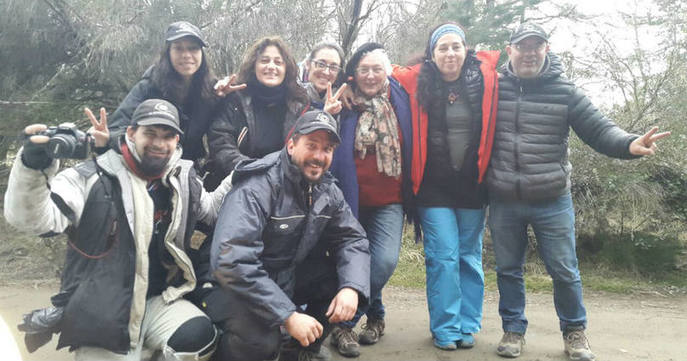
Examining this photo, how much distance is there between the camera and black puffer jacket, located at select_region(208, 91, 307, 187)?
12.2 feet

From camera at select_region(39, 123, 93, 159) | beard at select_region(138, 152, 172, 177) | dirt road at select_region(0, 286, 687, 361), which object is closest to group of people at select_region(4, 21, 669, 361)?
beard at select_region(138, 152, 172, 177)

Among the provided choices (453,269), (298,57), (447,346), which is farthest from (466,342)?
(298,57)

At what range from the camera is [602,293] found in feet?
19.5

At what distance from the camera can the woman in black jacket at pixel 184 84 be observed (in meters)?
3.76

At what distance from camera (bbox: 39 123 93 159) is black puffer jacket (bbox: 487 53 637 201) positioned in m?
2.74

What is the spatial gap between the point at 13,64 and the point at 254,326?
5.73 meters

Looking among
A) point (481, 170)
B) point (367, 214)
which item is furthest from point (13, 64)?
point (481, 170)

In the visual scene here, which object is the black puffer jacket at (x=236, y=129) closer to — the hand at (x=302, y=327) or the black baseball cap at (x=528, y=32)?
the hand at (x=302, y=327)

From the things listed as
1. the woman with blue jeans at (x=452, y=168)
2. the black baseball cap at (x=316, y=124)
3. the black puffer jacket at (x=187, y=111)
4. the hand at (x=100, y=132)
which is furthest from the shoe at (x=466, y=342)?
the hand at (x=100, y=132)

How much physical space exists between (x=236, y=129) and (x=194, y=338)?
5.04ft

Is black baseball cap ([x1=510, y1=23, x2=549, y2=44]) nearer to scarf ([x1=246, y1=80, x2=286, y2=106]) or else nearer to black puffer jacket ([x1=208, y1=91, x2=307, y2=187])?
black puffer jacket ([x1=208, y1=91, x2=307, y2=187])

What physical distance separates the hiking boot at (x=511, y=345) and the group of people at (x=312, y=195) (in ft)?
0.05

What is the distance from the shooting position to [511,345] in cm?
377

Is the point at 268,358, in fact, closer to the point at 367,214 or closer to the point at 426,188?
the point at 367,214
